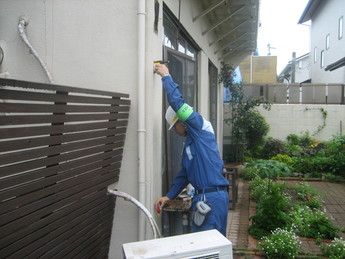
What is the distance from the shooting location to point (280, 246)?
4.30m

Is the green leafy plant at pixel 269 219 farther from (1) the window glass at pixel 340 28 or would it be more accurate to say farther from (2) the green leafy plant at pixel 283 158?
(1) the window glass at pixel 340 28

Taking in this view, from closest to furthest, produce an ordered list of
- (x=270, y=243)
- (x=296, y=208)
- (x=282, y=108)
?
1. (x=270, y=243)
2. (x=296, y=208)
3. (x=282, y=108)

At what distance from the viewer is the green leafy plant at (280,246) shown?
4.29 meters

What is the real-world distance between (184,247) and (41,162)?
1.11 m

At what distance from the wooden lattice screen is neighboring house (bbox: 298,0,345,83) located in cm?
1519

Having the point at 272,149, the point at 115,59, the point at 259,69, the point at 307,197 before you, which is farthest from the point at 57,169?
the point at 259,69

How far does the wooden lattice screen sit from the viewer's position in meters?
2.15

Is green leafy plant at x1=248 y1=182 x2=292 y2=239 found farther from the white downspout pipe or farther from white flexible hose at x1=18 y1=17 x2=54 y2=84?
white flexible hose at x1=18 y1=17 x2=54 y2=84

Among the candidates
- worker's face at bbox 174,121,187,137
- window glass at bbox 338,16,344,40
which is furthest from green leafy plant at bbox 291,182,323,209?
window glass at bbox 338,16,344,40

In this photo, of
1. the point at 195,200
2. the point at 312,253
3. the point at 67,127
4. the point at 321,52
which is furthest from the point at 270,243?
the point at 321,52

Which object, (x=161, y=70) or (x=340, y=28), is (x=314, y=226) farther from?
(x=340, y=28)

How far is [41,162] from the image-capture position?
2414 mm

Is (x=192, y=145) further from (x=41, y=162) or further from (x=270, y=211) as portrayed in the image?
(x=270, y=211)

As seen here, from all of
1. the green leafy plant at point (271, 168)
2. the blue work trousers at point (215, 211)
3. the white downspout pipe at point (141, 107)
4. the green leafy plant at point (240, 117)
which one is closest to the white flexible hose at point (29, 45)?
the white downspout pipe at point (141, 107)
